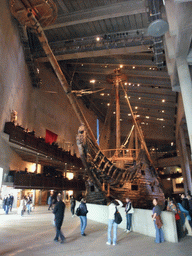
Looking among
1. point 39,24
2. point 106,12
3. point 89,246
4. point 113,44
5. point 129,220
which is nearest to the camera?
point 89,246

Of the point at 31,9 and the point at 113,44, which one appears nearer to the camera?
the point at 31,9

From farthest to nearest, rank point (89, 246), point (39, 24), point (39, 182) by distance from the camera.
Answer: point (39, 182) → point (39, 24) → point (89, 246)

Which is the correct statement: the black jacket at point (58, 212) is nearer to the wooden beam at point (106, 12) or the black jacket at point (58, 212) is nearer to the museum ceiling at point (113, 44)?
the museum ceiling at point (113, 44)

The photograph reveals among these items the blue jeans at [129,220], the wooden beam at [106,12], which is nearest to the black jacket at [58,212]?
the blue jeans at [129,220]

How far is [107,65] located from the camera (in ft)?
50.1

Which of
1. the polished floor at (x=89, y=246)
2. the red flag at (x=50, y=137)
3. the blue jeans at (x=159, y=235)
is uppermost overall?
the red flag at (x=50, y=137)

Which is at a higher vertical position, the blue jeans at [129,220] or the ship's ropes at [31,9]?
the ship's ropes at [31,9]

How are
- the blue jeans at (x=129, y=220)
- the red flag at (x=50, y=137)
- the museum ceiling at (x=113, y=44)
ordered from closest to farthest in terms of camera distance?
the blue jeans at (x=129, y=220)
the museum ceiling at (x=113, y=44)
the red flag at (x=50, y=137)

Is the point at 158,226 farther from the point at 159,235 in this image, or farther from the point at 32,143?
the point at 32,143

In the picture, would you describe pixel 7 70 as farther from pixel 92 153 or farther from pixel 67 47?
pixel 92 153

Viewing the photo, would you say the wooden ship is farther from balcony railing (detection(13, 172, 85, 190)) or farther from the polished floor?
balcony railing (detection(13, 172, 85, 190))

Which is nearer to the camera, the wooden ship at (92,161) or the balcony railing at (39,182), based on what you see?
the wooden ship at (92,161)

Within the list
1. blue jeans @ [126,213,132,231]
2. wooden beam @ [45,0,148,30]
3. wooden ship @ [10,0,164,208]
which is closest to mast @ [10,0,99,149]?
wooden ship @ [10,0,164,208]

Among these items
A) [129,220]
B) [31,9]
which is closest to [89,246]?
[129,220]
